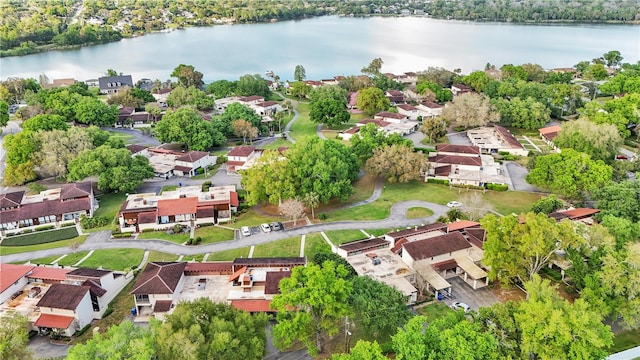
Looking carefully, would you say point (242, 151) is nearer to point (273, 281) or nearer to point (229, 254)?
point (229, 254)

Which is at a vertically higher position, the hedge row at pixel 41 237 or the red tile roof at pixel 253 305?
the red tile roof at pixel 253 305

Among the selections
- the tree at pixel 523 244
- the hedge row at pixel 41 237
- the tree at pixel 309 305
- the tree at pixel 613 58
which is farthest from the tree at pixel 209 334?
the tree at pixel 613 58

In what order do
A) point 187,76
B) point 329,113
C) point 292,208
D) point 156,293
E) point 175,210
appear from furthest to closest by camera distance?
1. point 187,76
2. point 329,113
3. point 175,210
4. point 292,208
5. point 156,293

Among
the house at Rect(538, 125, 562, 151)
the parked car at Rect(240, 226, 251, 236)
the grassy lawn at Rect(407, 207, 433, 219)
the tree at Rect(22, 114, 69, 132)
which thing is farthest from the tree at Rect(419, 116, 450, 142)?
→ the tree at Rect(22, 114, 69, 132)

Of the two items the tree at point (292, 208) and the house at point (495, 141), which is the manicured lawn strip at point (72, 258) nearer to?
the tree at point (292, 208)

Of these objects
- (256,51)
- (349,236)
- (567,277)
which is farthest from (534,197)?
(256,51)

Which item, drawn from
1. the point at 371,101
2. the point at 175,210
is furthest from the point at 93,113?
the point at 371,101

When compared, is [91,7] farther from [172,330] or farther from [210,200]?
[172,330]

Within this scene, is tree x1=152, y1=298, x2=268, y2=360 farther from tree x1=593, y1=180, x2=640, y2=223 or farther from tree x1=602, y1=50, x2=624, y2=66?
tree x1=602, y1=50, x2=624, y2=66
